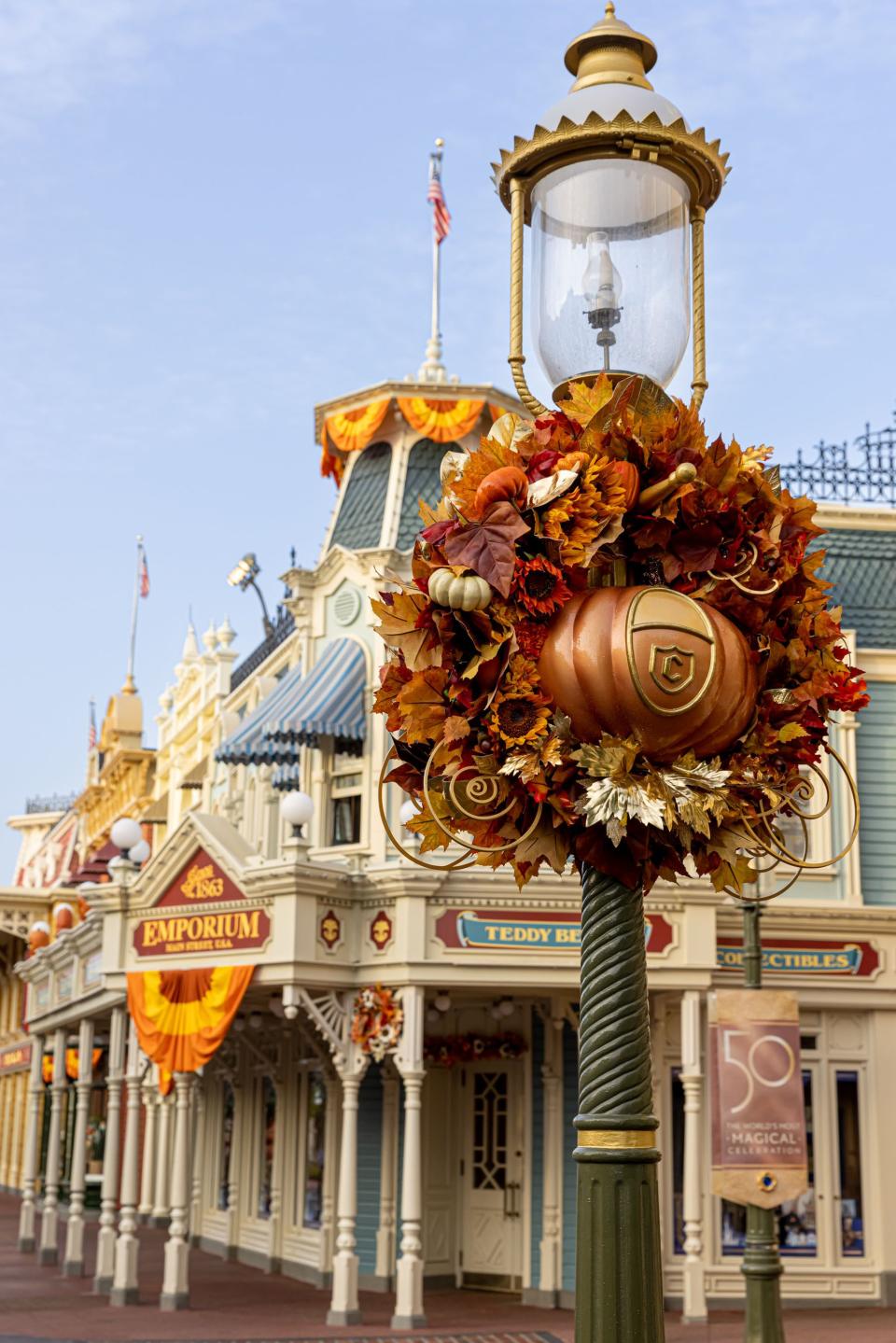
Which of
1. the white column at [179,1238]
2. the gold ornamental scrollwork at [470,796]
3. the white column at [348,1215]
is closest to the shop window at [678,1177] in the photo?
Result: the white column at [348,1215]

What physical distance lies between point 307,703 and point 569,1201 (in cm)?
588

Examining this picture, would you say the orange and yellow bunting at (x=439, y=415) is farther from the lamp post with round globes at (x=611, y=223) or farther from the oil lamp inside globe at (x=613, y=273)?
the oil lamp inside globe at (x=613, y=273)

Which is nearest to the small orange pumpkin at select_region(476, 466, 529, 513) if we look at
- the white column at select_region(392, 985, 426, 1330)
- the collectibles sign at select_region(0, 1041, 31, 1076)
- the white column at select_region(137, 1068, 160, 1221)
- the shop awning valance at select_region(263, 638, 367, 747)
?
the white column at select_region(392, 985, 426, 1330)

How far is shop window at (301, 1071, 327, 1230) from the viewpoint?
58.9 feet

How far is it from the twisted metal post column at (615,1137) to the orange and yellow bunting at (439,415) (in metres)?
14.0

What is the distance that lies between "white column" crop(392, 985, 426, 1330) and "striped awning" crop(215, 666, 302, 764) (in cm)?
348

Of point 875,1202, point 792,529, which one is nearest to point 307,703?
point 875,1202

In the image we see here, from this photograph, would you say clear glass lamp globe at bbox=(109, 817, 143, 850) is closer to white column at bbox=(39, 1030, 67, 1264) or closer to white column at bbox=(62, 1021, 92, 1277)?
white column at bbox=(62, 1021, 92, 1277)

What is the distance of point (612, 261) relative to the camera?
4.57 meters

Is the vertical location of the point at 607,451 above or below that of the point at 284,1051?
above

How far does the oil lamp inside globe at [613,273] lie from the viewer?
14.9 ft

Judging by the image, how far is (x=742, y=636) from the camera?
4.04 metres

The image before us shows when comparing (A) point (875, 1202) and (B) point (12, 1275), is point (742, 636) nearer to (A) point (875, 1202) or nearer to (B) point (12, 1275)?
(A) point (875, 1202)

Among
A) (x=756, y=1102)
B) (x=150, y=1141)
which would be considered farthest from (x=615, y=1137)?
(x=150, y=1141)
